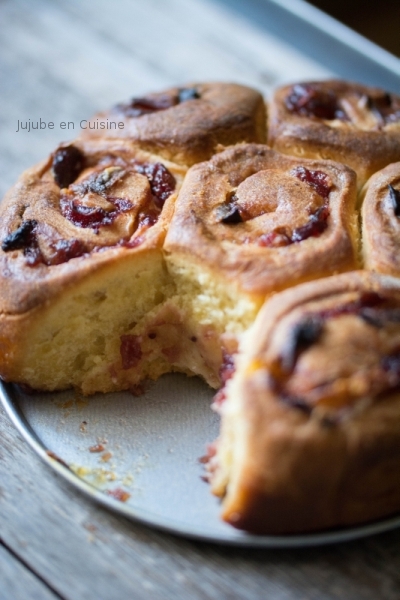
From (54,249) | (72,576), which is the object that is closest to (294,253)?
(54,249)

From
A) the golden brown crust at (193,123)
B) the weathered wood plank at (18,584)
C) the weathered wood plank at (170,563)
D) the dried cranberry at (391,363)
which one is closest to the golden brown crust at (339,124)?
the golden brown crust at (193,123)

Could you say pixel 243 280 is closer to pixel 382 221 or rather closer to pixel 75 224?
pixel 382 221

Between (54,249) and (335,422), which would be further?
(54,249)

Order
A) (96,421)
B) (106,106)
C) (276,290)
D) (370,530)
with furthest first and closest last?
(106,106) → (96,421) → (276,290) → (370,530)

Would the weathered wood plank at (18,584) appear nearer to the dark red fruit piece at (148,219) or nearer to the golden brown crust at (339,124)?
the dark red fruit piece at (148,219)

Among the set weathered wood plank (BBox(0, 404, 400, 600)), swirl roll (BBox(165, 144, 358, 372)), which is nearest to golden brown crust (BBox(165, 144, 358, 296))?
swirl roll (BBox(165, 144, 358, 372))

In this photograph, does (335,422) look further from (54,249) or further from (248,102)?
(248,102)

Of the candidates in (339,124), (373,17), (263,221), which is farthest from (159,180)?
(373,17)
